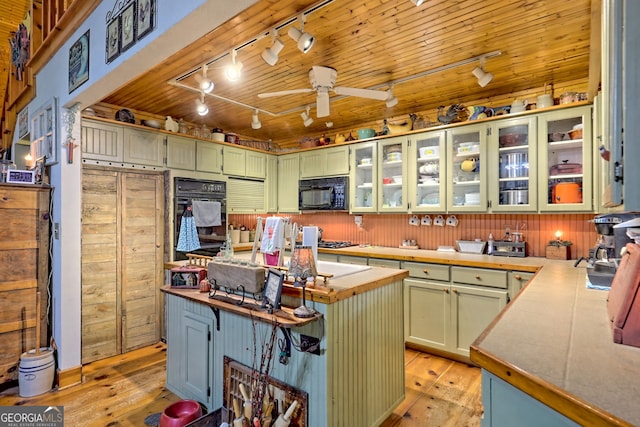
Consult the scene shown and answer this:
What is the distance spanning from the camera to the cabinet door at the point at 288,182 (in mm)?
4969

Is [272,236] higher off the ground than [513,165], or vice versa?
[513,165]

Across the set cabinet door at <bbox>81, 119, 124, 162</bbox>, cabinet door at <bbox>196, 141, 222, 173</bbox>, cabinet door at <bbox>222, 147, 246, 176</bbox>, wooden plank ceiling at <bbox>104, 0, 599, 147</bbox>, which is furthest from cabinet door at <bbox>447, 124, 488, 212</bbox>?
cabinet door at <bbox>81, 119, 124, 162</bbox>

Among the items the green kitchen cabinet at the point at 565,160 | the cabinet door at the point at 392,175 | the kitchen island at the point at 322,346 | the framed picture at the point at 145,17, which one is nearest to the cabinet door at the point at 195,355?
the kitchen island at the point at 322,346

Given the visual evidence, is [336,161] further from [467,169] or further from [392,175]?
[467,169]

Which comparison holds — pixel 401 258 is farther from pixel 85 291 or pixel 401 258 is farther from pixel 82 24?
pixel 82 24

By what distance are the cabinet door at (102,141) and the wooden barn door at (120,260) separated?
0.54 feet

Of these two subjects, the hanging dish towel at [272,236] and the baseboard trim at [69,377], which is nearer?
the hanging dish towel at [272,236]

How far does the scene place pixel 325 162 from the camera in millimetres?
4641

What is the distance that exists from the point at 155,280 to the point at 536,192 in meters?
4.07

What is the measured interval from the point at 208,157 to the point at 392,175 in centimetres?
233

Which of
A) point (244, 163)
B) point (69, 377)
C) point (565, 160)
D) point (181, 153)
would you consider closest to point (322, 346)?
point (69, 377)

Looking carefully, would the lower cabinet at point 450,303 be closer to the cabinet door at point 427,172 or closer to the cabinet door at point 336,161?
the cabinet door at point 427,172

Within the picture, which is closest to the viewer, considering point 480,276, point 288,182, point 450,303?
point 480,276

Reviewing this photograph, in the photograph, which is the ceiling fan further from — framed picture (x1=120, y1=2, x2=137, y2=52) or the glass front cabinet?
the glass front cabinet
